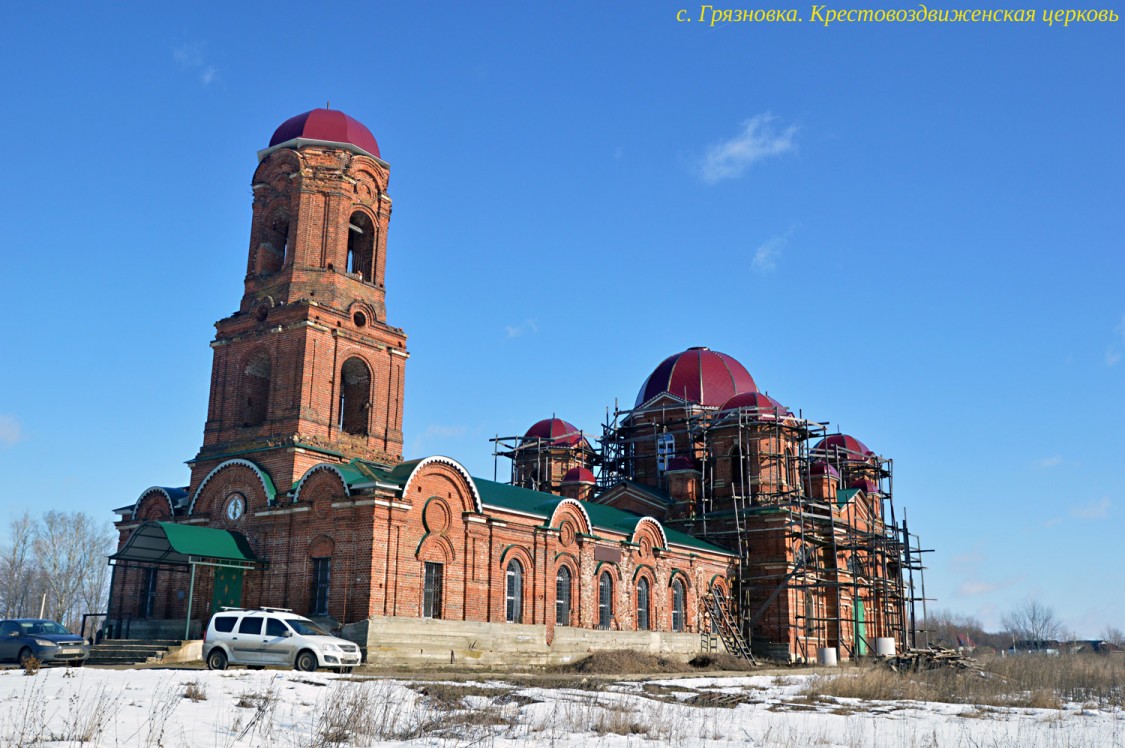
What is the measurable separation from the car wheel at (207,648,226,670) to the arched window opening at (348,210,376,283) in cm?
1434

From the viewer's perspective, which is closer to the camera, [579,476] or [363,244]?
[363,244]

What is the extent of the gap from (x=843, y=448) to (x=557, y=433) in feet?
45.6

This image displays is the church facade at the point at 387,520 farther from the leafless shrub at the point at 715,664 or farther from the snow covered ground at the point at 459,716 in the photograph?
the snow covered ground at the point at 459,716

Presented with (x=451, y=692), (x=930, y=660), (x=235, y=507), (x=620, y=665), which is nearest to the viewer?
(x=451, y=692)

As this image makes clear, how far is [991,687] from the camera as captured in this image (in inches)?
864

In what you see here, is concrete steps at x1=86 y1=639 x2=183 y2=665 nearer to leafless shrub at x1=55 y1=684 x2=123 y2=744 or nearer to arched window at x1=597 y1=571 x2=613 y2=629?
leafless shrub at x1=55 y1=684 x2=123 y2=744

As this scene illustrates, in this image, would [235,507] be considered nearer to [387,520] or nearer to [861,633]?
[387,520]

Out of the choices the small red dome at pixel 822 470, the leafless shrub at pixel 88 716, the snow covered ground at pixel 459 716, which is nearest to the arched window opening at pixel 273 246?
the snow covered ground at pixel 459 716

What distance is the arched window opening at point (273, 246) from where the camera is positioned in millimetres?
32625

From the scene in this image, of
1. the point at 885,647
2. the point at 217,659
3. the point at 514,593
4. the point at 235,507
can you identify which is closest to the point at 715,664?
the point at 514,593

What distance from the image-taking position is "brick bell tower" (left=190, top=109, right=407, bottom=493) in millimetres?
29828

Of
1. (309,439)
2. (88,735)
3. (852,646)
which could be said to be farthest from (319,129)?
(852,646)

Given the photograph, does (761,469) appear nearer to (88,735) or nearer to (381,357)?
(381,357)

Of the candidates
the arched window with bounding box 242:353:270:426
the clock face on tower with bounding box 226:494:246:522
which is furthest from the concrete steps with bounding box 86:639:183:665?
the arched window with bounding box 242:353:270:426
